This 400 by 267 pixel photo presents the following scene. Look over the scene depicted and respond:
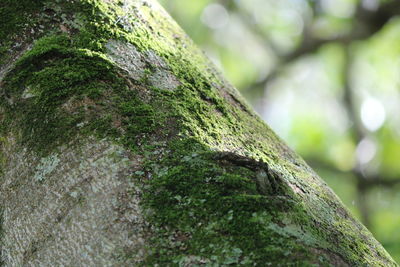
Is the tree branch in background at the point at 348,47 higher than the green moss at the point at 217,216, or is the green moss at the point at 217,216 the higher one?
the tree branch in background at the point at 348,47

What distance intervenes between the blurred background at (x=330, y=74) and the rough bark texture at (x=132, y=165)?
4.95 meters

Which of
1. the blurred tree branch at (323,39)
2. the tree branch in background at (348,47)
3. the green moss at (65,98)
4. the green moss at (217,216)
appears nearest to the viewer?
the green moss at (217,216)

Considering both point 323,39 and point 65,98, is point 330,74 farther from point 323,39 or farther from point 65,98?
point 65,98

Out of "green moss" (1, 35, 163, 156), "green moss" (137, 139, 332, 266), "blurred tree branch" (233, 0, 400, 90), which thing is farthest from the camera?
"blurred tree branch" (233, 0, 400, 90)

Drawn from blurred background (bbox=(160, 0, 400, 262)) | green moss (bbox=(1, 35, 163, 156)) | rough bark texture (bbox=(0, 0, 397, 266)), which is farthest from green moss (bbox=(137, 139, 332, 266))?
blurred background (bbox=(160, 0, 400, 262))

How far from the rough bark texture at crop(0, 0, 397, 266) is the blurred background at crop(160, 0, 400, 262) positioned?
A: 16.2 ft

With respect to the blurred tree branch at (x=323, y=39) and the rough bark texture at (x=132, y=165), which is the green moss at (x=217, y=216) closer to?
the rough bark texture at (x=132, y=165)

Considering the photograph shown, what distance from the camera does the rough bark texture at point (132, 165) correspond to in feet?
4.26

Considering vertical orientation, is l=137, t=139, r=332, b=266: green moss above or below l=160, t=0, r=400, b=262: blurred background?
below

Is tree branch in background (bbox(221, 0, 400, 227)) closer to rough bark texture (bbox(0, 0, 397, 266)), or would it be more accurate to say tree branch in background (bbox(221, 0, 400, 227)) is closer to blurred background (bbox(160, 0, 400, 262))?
blurred background (bbox(160, 0, 400, 262))

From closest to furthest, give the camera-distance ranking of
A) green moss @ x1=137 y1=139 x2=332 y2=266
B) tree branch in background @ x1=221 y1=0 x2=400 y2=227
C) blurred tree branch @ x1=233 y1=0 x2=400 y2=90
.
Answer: green moss @ x1=137 y1=139 x2=332 y2=266 < blurred tree branch @ x1=233 y1=0 x2=400 y2=90 < tree branch in background @ x1=221 y1=0 x2=400 y2=227

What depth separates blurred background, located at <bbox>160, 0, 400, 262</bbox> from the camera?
7.57 metres

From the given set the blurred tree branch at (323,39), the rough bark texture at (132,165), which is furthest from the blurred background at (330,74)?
the rough bark texture at (132,165)

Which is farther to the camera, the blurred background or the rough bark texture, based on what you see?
the blurred background
